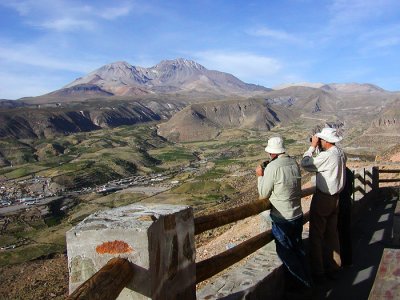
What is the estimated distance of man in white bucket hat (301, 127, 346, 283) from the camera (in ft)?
18.7

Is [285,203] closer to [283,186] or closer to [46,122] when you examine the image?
[283,186]

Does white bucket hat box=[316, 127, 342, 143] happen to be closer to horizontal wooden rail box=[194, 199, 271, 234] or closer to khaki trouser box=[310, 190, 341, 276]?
khaki trouser box=[310, 190, 341, 276]

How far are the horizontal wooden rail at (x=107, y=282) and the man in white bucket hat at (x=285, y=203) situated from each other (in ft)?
8.19

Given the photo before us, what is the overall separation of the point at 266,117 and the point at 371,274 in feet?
609

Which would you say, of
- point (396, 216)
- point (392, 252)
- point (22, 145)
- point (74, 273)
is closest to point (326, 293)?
point (396, 216)

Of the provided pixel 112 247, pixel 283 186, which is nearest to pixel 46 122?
pixel 283 186

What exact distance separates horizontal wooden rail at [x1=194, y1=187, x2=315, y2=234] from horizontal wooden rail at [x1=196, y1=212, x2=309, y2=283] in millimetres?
308

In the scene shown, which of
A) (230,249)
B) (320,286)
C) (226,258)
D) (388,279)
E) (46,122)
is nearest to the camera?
(388,279)

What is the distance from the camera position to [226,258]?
14.9 feet

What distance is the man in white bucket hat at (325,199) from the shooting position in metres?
5.71

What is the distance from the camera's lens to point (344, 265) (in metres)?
6.63

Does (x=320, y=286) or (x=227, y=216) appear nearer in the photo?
(x=227, y=216)

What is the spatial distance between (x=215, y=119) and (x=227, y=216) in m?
180

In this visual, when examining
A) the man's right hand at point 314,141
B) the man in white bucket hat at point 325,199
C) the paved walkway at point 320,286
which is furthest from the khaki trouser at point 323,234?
the man's right hand at point 314,141
